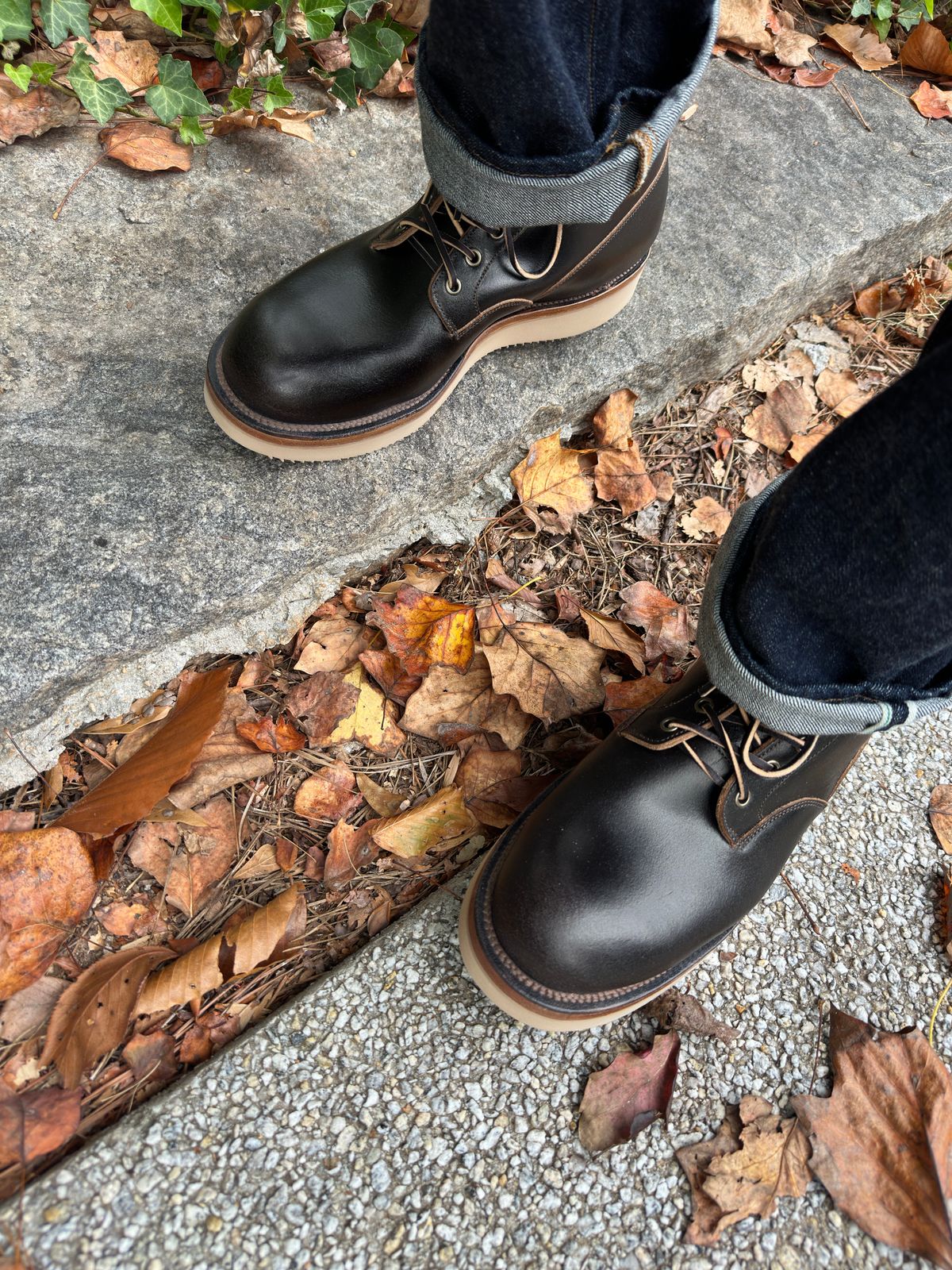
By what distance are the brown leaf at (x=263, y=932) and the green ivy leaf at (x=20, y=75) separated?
1.55 meters

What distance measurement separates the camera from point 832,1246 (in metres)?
1.10

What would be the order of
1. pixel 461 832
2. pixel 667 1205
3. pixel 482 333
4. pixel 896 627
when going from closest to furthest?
pixel 896 627 → pixel 667 1205 → pixel 461 832 → pixel 482 333

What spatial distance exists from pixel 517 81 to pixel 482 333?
509mm

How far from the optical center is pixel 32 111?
163cm

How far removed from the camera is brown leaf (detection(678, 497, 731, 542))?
1.76 metres

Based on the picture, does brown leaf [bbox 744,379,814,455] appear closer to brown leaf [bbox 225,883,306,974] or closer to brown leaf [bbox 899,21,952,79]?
brown leaf [bbox 899,21,952,79]

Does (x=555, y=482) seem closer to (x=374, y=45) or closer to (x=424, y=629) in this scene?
(x=424, y=629)

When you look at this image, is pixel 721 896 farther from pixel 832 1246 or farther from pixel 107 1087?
pixel 107 1087

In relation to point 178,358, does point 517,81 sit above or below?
A: above

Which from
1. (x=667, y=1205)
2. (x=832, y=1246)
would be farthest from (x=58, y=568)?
(x=832, y=1246)

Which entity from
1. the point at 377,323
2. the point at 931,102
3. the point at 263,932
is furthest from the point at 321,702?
the point at 931,102

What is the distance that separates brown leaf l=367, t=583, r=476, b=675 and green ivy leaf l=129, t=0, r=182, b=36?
115 cm

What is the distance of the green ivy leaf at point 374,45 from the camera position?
1.77m

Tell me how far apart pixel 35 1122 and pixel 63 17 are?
1820 mm
